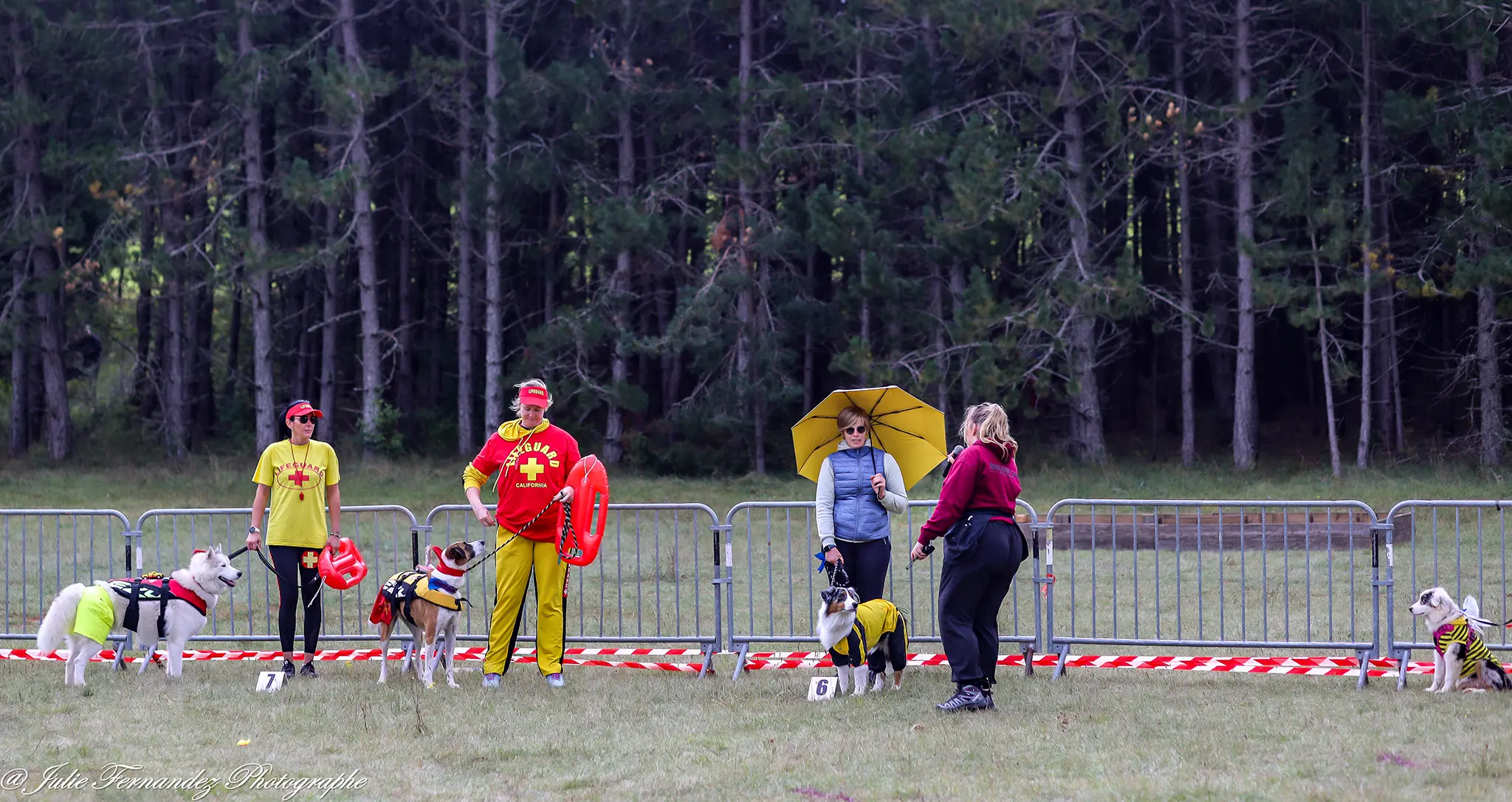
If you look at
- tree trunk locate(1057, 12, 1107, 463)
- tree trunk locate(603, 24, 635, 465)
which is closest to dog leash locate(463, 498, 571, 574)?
tree trunk locate(1057, 12, 1107, 463)

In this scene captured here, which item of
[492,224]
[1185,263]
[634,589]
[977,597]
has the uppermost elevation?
[492,224]

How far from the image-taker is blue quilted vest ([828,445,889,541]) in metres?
7.88

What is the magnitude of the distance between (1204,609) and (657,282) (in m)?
19.9

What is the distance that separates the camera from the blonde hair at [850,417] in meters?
7.95

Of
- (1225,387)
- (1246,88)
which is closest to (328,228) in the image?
(1246,88)

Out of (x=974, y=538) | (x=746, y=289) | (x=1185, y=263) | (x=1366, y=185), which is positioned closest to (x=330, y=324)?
(x=746, y=289)

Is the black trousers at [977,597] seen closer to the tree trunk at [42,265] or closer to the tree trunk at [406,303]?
the tree trunk at [42,265]

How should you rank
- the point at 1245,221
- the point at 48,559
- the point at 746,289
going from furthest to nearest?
the point at 746,289 → the point at 1245,221 → the point at 48,559

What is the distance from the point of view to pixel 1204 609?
11648mm

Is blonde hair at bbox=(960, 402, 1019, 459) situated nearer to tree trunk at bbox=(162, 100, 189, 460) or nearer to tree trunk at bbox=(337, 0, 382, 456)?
tree trunk at bbox=(337, 0, 382, 456)

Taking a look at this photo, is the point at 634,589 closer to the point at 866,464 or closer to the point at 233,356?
the point at 866,464

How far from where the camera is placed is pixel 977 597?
7266 mm

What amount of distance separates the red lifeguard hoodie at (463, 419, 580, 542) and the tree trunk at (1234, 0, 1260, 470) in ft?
56.8

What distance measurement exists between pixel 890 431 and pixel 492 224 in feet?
63.4
